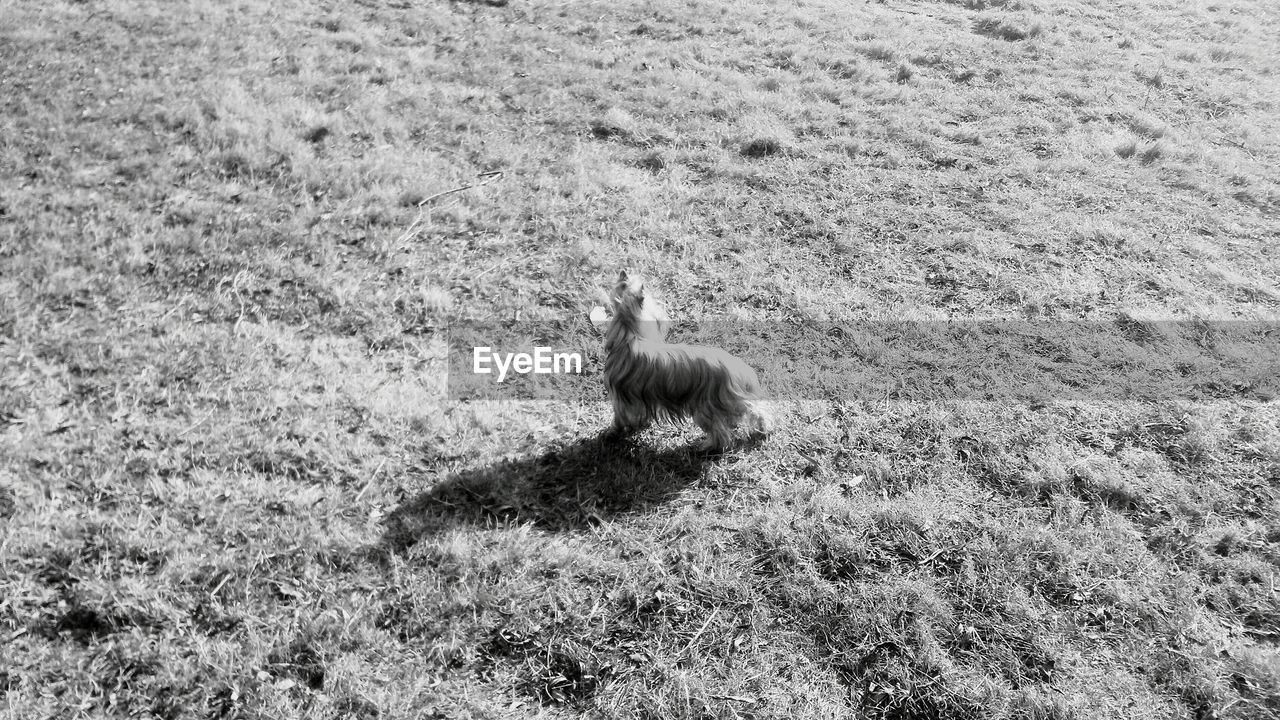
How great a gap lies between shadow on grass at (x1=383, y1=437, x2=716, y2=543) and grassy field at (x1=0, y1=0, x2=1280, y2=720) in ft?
0.09

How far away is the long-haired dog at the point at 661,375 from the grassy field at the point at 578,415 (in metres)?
0.35

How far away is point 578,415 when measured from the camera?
5574 mm

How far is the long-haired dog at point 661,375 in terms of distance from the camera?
4.79m

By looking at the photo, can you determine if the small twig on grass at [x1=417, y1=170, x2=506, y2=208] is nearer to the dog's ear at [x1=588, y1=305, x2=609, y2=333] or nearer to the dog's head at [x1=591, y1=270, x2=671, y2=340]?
the dog's ear at [x1=588, y1=305, x2=609, y2=333]

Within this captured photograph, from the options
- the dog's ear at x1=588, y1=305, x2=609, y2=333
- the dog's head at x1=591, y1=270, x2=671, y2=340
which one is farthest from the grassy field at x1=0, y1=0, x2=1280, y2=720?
the dog's head at x1=591, y1=270, x2=671, y2=340

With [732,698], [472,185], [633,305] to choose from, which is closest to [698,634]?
[732,698]

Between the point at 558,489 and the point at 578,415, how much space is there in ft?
2.46

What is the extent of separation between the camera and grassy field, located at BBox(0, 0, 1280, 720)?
3.96 meters

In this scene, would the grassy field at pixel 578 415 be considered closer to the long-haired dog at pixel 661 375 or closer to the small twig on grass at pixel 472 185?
the small twig on grass at pixel 472 185

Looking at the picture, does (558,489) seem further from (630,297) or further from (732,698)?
(732,698)

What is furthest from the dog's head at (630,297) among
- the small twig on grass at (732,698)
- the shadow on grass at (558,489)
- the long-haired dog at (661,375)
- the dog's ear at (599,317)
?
the small twig on grass at (732,698)

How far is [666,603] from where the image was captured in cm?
429

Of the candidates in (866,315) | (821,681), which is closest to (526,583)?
(821,681)

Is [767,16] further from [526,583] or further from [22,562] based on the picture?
[22,562]
